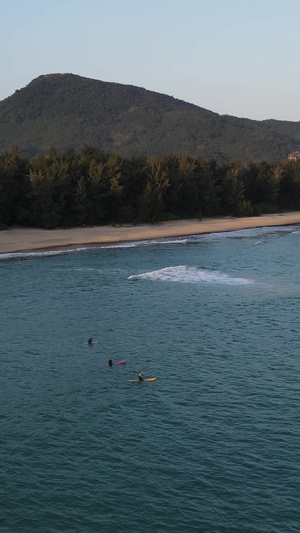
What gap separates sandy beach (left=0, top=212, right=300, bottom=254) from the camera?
64688 millimetres

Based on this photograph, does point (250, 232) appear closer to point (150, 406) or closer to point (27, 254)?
point (27, 254)

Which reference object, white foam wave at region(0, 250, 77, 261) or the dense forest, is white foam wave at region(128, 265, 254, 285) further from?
the dense forest

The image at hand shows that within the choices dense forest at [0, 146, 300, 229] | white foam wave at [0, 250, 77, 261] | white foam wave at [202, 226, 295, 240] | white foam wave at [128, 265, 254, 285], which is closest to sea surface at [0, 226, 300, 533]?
white foam wave at [128, 265, 254, 285]

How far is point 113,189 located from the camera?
3009 inches

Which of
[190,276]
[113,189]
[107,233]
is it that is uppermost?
[113,189]

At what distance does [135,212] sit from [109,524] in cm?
6477

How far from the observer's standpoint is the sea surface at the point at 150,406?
1878 cm

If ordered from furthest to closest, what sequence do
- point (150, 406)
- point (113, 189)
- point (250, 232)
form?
point (250, 232) → point (113, 189) → point (150, 406)

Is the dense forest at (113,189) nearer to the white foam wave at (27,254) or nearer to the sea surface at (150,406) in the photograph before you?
the white foam wave at (27,254)

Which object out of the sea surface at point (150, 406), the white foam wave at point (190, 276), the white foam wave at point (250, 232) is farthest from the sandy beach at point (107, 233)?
the sea surface at point (150, 406)

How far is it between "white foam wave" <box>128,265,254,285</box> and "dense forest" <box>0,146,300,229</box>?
23.3m

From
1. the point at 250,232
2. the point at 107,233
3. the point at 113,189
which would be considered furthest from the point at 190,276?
the point at 250,232

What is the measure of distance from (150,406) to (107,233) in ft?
156

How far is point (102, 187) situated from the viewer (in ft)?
250
